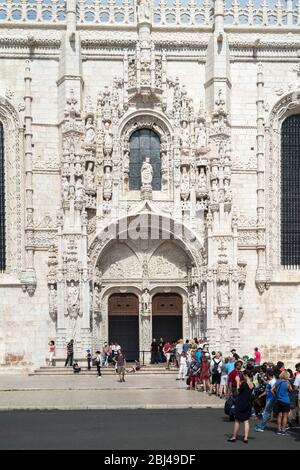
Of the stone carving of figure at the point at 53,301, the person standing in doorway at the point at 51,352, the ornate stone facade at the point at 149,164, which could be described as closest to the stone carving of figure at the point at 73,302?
the ornate stone facade at the point at 149,164

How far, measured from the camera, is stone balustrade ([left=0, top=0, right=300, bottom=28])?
37188 mm

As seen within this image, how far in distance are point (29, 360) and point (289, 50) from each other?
1787cm

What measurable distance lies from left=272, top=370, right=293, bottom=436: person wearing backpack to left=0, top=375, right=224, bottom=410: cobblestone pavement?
4876 mm

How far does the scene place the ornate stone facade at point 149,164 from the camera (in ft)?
117

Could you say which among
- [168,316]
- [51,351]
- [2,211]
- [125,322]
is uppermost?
[2,211]

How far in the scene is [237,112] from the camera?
37.6 meters

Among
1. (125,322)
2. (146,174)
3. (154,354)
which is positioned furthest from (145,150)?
(154,354)

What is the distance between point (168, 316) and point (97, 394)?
11.7 m

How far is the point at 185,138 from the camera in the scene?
36719mm

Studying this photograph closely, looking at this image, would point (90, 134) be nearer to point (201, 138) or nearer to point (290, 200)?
point (201, 138)

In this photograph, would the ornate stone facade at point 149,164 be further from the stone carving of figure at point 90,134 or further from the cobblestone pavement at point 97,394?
the cobblestone pavement at point 97,394

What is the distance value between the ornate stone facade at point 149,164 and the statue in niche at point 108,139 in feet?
0.20

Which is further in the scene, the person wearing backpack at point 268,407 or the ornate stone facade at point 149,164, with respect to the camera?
the ornate stone facade at point 149,164
